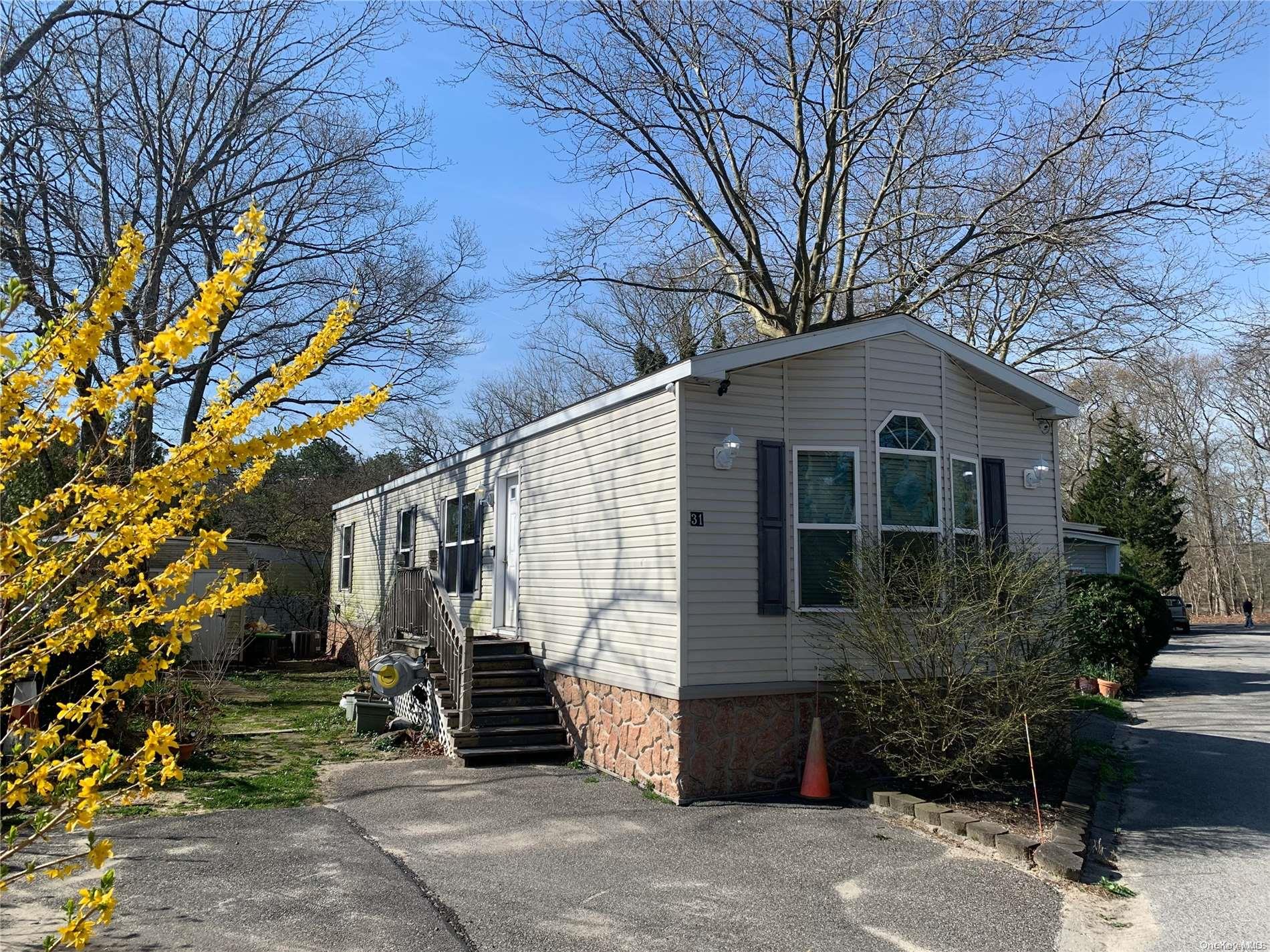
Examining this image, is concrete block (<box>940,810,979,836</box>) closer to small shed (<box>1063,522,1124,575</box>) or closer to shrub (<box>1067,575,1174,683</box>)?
shrub (<box>1067,575,1174,683</box>)

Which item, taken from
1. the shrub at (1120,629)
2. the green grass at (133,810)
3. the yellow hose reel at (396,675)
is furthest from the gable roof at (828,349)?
the shrub at (1120,629)

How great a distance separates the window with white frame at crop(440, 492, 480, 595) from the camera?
12281mm

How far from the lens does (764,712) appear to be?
7.61m

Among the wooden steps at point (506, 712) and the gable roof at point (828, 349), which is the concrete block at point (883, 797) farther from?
the gable roof at point (828, 349)

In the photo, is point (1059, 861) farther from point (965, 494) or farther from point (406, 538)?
point (406, 538)

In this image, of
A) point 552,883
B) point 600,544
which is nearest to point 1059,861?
point 552,883

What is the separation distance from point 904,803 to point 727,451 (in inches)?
120

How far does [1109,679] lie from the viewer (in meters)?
14.1

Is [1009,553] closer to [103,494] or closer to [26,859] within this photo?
[103,494]

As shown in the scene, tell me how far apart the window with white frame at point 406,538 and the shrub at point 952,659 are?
9315 mm

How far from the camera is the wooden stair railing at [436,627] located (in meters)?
9.27

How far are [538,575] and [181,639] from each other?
291 inches

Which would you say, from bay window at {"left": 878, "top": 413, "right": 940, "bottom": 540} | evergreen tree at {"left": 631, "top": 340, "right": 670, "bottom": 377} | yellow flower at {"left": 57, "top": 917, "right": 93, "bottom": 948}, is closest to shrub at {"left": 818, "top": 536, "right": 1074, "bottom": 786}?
bay window at {"left": 878, "top": 413, "right": 940, "bottom": 540}

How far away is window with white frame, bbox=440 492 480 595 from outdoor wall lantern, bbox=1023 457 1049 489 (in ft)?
22.2
